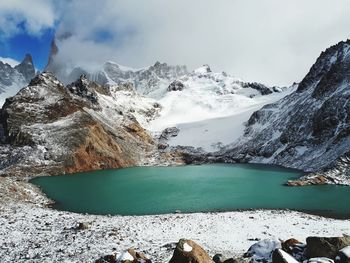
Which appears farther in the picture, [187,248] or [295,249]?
[295,249]

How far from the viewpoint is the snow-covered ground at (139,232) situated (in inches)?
1251

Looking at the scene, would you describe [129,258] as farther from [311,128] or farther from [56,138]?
[311,128]

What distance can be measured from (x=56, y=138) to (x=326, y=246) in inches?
4043

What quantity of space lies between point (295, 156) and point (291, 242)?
9713 cm

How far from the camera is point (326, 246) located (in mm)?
21953

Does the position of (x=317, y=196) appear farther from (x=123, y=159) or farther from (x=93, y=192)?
(x=123, y=159)

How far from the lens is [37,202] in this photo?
2414 inches

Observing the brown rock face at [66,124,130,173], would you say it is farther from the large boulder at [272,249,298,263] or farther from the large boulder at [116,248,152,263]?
the large boulder at [272,249,298,263]

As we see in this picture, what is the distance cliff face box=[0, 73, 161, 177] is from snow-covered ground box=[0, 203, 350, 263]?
2182 inches

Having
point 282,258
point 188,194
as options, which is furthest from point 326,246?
point 188,194

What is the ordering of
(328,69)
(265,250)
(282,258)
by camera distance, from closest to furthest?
(282,258)
(265,250)
(328,69)

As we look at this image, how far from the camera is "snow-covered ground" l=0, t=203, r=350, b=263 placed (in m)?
31.8

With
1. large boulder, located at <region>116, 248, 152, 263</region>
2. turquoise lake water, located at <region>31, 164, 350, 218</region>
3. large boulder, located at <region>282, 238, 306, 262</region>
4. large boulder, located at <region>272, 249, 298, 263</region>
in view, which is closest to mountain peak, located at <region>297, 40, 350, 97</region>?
turquoise lake water, located at <region>31, 164, 350, 218</region>

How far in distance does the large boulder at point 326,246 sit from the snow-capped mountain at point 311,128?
6130 centimetres
